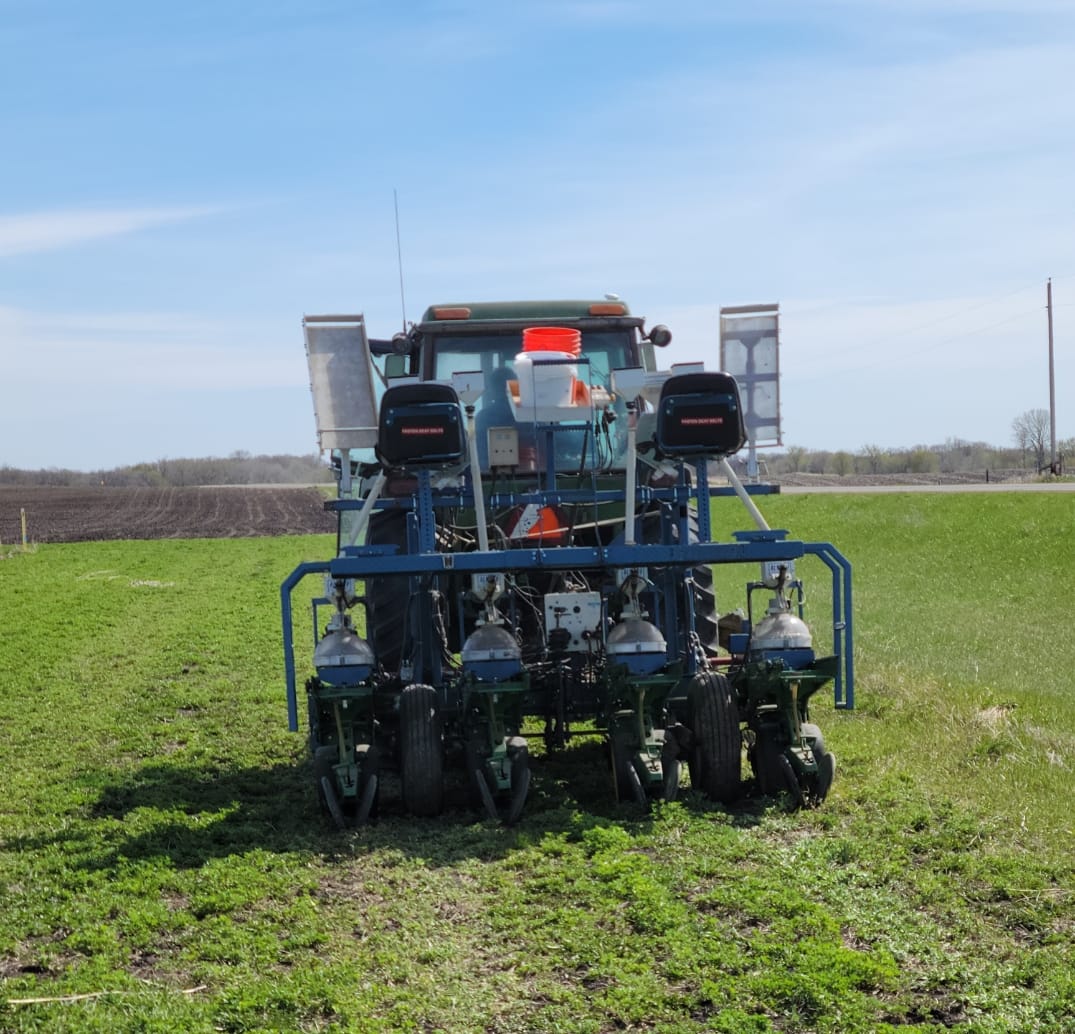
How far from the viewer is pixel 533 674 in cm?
809

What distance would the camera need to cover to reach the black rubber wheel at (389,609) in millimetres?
8953

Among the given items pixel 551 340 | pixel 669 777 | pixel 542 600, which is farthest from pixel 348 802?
pixel 551 340

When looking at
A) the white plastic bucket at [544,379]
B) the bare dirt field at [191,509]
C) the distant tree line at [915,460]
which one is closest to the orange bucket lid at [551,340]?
the white plastic bucket at [544,379]

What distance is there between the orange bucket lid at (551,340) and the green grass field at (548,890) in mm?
2668

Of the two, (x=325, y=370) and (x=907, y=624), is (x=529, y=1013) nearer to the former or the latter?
(x=325, y=370)

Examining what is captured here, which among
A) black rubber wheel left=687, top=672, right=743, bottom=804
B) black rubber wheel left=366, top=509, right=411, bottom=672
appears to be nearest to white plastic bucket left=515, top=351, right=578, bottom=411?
black rubber wheel left=366, top=509, right=411, bottom=672

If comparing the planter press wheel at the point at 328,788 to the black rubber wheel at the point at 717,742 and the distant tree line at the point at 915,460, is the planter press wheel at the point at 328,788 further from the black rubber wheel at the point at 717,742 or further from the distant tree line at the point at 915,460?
the distant tree line at the point at 915,460

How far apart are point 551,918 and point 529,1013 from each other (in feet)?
3.07

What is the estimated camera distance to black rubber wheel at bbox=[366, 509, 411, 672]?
8.95 m

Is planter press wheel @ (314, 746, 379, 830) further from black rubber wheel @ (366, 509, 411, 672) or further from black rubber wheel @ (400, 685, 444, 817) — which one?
black rubber wheel @ (366, 509, 411, 672)

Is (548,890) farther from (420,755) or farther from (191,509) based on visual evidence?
(191,509)

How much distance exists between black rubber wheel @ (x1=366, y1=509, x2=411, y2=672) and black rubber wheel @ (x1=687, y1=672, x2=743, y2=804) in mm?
2289

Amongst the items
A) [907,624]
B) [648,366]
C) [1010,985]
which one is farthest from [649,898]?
[907,624]

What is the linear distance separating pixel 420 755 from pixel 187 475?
324ft
